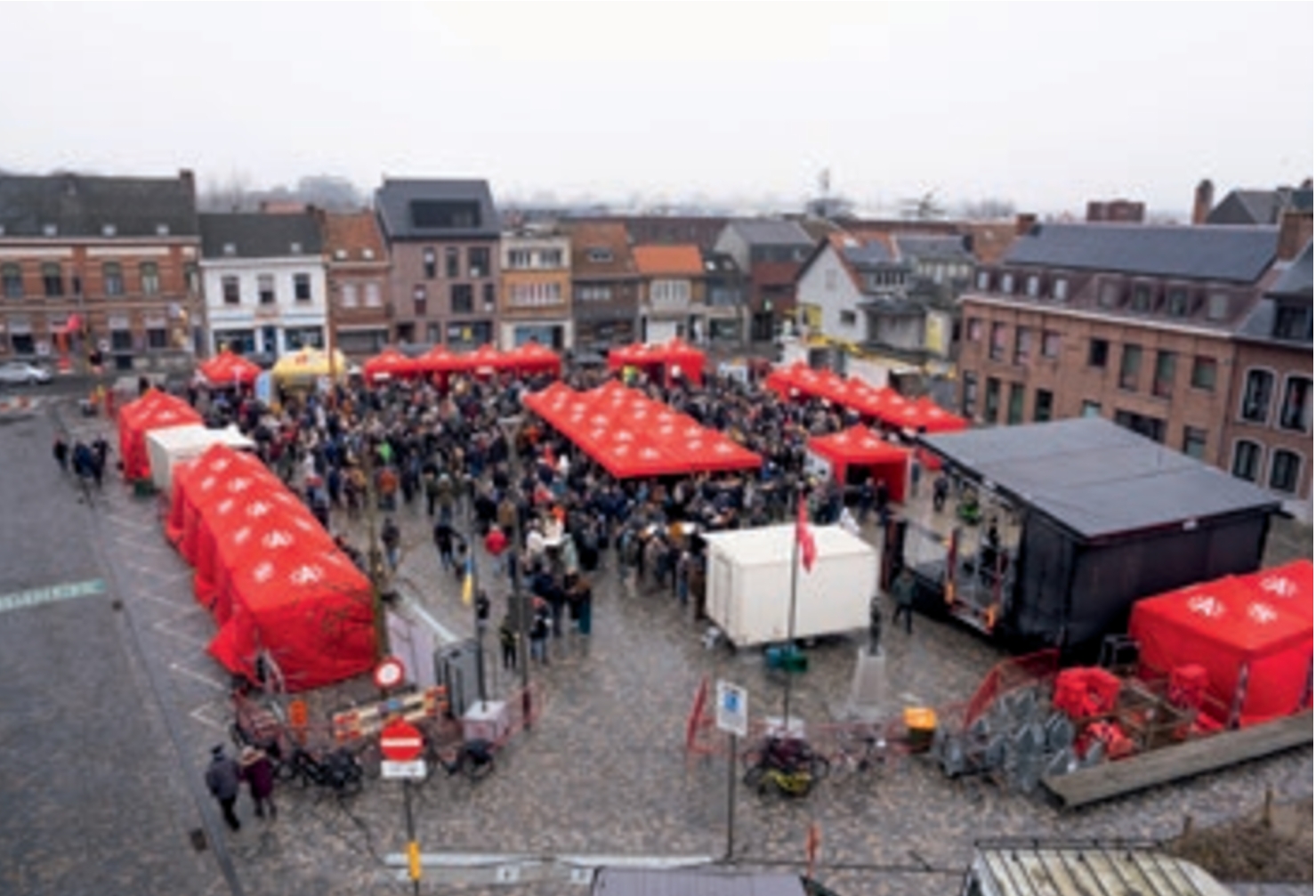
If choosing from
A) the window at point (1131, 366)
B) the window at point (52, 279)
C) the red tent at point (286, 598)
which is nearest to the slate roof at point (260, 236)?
the window at point (52, 279)

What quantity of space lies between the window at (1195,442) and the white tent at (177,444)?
32888mm

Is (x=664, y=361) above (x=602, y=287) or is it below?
below

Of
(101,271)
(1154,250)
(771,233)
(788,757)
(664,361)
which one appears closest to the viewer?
(788,757)

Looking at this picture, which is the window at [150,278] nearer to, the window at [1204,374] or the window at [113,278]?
the window at [113,278]

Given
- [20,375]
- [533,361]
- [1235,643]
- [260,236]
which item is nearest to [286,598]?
[1235,643]

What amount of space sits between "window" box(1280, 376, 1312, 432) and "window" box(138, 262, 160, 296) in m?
54.8

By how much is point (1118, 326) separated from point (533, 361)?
81.5ft

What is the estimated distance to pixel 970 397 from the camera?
47.8 m

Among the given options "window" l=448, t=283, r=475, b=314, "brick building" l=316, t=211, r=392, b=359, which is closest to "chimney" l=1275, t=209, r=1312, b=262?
"window" l=448, t=283, r=475, b=314

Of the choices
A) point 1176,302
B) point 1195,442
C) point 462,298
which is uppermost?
point 1176,302

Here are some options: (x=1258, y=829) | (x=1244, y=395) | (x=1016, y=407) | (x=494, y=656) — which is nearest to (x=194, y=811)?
(x=494, y=656)

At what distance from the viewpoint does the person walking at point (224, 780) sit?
14.4 metres

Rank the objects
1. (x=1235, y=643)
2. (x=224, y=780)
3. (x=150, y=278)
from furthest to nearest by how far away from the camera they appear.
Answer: (x=150, y=278)
(x=1235, y=643)
(x=224, y=780)

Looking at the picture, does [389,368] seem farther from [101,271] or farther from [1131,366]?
[1131,366]
